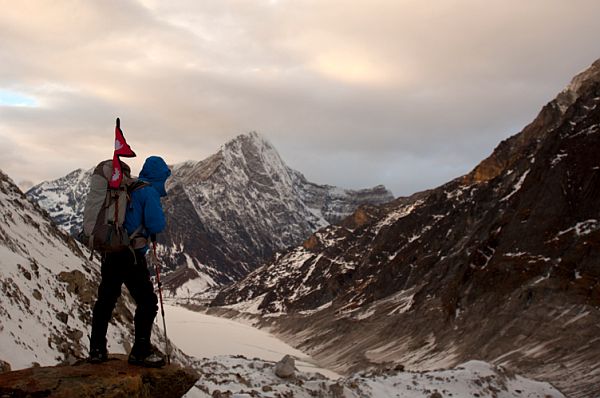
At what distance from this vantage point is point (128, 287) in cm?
798

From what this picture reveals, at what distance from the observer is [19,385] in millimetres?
6527

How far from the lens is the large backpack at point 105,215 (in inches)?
296

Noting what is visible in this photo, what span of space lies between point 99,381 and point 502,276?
2266 inches

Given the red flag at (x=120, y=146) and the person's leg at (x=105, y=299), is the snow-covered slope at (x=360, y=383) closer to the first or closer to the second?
the person's leg at (x=105, y=299)

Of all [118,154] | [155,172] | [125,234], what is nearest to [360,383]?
[155,172]

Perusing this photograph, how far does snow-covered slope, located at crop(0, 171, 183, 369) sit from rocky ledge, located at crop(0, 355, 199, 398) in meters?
1.16

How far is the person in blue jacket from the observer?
777 centimetres

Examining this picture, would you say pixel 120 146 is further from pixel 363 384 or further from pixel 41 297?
pixel 363 384

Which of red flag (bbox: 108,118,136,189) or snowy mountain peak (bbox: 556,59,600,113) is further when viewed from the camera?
snowy mountain peak (bbox: 556,59,600,113)

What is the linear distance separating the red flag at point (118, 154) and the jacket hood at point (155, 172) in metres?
0.27

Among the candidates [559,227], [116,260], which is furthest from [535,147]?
[116,260]

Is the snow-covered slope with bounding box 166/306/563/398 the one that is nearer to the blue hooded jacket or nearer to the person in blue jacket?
the person in blue jacket

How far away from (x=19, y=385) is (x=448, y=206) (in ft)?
357

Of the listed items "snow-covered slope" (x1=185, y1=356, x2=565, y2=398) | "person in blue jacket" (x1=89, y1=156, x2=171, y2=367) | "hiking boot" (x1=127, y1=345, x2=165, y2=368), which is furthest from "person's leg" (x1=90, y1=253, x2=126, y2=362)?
"snow-covered slope" (x1=185, y1=356, x2=565, y2=398)
